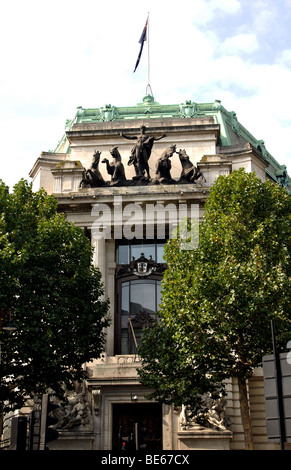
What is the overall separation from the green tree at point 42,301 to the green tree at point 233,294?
3.58m

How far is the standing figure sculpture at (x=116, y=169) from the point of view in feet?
140

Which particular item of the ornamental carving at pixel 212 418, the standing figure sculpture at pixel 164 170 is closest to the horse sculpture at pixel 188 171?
the standing figure sculpture at pixel 164 170

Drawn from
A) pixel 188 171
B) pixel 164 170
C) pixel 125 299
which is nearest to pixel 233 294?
pixel 125 299

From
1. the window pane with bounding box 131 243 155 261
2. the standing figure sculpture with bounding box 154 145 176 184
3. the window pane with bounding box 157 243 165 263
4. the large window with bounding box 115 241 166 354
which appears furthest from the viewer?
the standing figure sculpture with bounding box 154 145 176 184

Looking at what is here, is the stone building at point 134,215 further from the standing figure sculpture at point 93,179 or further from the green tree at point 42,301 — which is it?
the green tree at point 42,301

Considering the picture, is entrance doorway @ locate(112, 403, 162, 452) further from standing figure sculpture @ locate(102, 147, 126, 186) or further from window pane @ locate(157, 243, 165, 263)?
standing figure sculpture @ locate(102, 147, 126, 186)

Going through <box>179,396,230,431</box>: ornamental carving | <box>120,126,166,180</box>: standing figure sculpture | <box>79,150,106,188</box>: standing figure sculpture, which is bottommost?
<box>179,396,230,431</box>: ornamental carving

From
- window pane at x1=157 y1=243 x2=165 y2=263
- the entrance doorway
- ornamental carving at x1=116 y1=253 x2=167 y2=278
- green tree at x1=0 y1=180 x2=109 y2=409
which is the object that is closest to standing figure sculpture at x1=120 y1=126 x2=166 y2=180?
window pane at x1=157 y1=243 x2=165 y2=263

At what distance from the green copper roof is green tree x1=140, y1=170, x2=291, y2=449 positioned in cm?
1823

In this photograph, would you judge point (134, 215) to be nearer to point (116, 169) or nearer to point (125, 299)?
point (116, 169)

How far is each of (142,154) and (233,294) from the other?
1768 cm

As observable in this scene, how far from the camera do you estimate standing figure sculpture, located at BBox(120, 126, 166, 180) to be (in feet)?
142
